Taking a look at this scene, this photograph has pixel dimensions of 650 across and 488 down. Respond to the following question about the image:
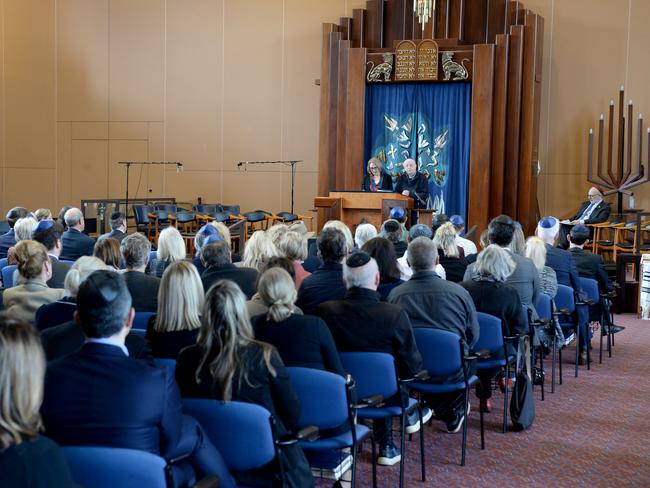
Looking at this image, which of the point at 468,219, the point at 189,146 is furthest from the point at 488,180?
the point at 189,146

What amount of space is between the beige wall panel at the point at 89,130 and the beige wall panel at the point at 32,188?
1.03m

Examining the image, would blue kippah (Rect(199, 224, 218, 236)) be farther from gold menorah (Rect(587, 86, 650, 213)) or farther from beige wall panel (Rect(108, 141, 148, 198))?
beige wall panel (Rect(108, 141, 148, 198))

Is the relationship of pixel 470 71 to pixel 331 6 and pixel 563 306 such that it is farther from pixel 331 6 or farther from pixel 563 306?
pixel 563 306

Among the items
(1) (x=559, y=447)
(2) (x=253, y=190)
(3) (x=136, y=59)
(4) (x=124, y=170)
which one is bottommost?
(1) (x=559, y=447)

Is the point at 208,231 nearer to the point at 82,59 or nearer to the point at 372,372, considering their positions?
the point at 372,372

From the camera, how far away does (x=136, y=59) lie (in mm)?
16906

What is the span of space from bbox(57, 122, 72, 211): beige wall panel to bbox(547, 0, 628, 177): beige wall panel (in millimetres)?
10048

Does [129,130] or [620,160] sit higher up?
[129,130]

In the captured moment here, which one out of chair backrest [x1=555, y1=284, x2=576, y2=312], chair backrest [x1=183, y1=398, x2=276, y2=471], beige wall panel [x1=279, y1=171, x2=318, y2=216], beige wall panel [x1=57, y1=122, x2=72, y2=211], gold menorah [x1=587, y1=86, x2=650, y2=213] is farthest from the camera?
beige wall panel [x1=57, y1=122, x2=72, y2=211]

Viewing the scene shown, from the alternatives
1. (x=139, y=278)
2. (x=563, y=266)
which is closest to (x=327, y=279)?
(x=139, y=278)

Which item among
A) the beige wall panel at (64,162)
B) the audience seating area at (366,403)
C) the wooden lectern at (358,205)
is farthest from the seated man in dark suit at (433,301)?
the beige wall panel at (64,162)

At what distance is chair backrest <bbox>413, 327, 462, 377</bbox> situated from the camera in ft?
14.3

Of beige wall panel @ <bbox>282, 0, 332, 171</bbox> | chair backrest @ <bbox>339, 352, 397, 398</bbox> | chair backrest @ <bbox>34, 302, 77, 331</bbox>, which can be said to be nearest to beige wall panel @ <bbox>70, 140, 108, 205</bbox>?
beige wall panel @ <bbox>282, 0, 332, 171</bbox>

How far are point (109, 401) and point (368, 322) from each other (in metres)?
1.79
